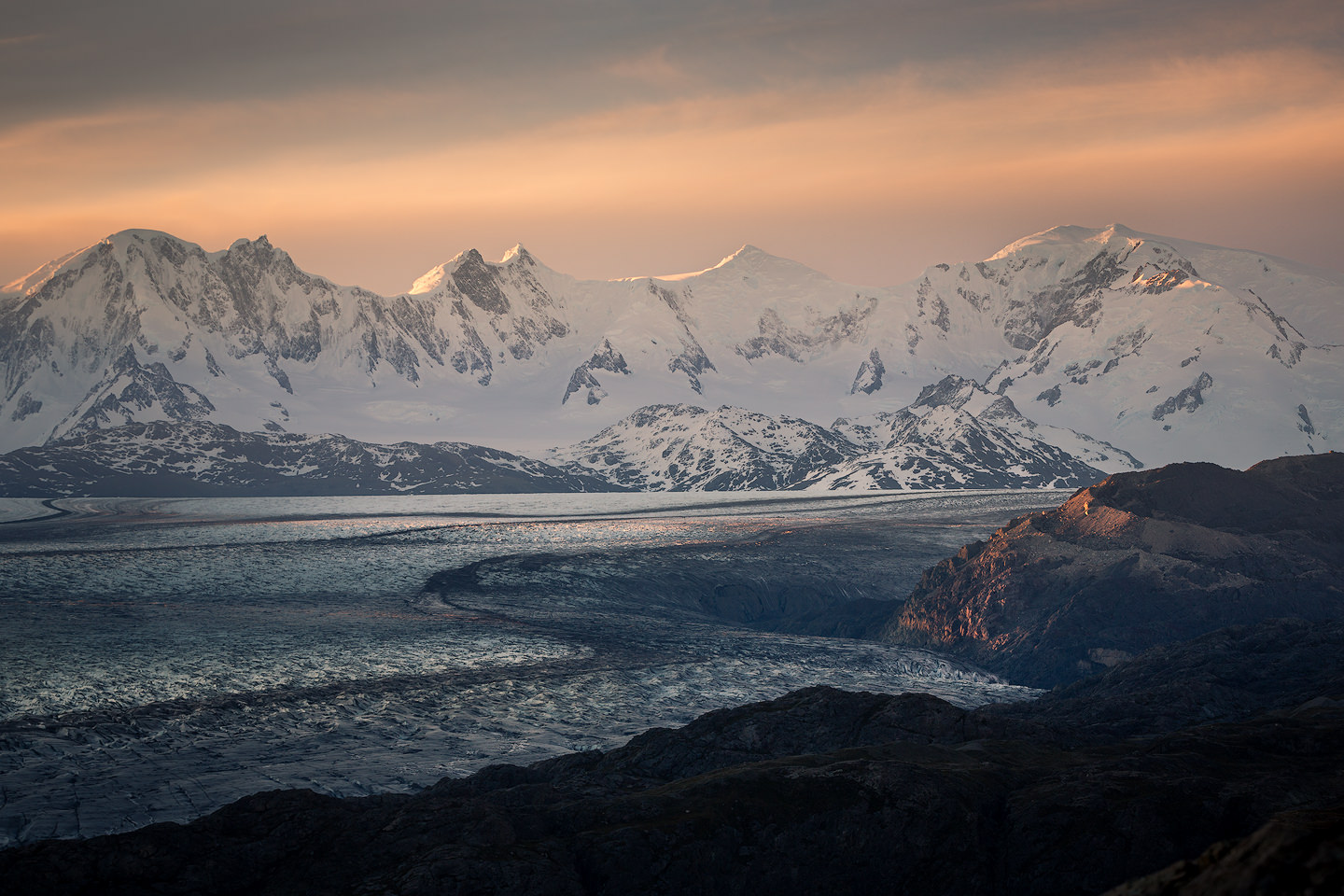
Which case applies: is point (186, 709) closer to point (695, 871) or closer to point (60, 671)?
point (60, 671)

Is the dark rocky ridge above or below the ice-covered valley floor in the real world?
above

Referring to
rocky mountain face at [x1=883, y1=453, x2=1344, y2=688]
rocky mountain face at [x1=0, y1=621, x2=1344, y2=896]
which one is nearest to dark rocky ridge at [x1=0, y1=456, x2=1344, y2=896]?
rocky mountain face at [x1=0, y1=621, x2=1344, y2=896]

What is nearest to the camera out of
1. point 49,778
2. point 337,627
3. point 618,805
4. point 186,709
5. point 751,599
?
point 618,805

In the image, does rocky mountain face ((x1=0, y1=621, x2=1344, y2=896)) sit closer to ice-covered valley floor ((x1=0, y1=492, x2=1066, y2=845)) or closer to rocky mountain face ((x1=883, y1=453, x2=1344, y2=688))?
ice-covered valley floor ((x1=0, y1=492, x2=1066, y2=845))

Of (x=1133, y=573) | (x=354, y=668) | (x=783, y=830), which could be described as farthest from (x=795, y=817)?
(x=1133, y=573)

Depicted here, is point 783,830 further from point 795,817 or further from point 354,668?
point 354,668

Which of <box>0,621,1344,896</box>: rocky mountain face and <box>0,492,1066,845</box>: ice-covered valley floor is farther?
<box>0,492,1066,845</box>: ice-covered valley floor

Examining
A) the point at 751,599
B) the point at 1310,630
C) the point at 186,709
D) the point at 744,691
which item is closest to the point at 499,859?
the point at 186,709
